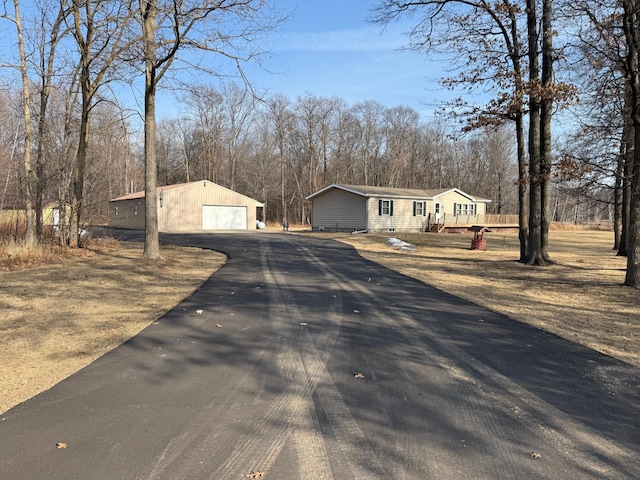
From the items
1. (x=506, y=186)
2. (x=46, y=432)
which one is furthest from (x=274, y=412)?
(x=506, y=186)

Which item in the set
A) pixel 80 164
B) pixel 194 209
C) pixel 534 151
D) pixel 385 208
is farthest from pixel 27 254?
pixel 194 209

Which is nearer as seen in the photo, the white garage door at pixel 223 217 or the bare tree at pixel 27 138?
the bare tree at pixel 27 138

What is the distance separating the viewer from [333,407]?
3.53 m

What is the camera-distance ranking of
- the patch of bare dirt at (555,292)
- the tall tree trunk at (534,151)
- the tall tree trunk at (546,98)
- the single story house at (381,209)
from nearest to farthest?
the patch of bare dirt at (555,292)
the tall tree trunk at (546,98)
the tall tree trunk at (534,151)
the single story house at (381,209)

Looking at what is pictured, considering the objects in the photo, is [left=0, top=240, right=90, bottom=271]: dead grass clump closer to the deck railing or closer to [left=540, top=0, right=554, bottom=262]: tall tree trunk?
[left=540, top=0, right=554, bottom=262]: tall tree trunk

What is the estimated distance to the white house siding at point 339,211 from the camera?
3272 cm

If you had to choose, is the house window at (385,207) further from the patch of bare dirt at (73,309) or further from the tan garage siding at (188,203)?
the patch of bare dirt at (73,309)

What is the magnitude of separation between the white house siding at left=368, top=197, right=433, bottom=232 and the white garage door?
12794mm

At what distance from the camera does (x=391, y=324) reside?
6289 mm

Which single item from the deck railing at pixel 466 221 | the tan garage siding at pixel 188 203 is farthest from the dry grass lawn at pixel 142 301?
the deck railing at pixel 466 221

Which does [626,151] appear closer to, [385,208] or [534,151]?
[534,151]

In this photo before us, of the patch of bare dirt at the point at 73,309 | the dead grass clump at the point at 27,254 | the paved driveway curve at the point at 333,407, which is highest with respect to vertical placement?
the dead grass clump at the point at 27,254

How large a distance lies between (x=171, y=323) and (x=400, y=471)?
436cm

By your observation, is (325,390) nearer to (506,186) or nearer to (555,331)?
(555,331)
